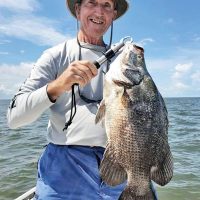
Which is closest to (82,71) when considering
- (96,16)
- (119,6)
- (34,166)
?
(96,16)

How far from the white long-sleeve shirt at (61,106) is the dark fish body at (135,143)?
570 mm

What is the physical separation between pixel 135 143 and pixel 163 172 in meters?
0.31

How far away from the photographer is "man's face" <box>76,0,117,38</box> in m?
3.81

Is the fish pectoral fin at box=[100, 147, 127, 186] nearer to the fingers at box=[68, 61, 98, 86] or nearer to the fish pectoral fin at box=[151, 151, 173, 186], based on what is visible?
the fish pectoral fin at box=[151, 151, 173, 186]

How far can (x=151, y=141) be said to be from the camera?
3.05 metres

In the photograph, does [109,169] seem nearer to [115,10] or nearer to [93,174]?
[93,174]

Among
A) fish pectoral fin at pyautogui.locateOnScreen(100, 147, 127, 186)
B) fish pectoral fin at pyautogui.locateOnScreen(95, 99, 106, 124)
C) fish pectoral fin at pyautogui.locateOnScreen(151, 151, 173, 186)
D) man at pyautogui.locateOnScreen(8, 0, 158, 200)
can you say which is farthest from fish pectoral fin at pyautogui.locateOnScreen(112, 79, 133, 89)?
fish pectoral fin at pyautogui.locateOnScreen(151, 151, 173, 186)

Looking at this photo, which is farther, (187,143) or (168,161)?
(187,143)

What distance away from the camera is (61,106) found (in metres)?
3.77

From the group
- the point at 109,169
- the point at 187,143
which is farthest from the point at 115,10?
the point at 187,143

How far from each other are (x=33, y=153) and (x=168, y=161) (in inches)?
491

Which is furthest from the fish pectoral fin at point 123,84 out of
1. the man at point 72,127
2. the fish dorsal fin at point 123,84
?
the man at point 72,127

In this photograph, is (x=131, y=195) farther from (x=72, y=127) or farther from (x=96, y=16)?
(x=96, y=16)

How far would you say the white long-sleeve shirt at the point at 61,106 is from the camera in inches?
137
